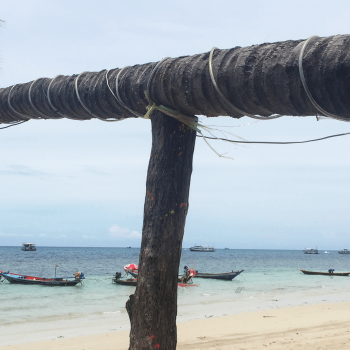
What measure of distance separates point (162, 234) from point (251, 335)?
10.2 m

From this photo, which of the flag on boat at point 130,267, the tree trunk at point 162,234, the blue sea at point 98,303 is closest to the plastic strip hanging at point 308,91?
the tree trunk at point 162,234

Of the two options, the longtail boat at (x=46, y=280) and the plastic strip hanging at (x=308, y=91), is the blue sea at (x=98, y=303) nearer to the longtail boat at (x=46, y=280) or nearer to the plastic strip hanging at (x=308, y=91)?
the longtail boat at (x=46, y=280)

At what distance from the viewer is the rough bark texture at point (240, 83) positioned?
2041 millimetres

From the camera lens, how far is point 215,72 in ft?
8.16

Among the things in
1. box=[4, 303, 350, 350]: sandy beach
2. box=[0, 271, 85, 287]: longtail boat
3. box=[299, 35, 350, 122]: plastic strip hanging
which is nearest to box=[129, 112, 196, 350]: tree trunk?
box=[299, 35, 350, 122]: plastic strip hanging

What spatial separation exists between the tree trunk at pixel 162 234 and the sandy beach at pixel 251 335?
7761 mm

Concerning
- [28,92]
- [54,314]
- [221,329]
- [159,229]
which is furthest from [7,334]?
[159,229]

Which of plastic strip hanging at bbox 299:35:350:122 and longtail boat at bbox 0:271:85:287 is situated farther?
longtail boat at bbox 0:271:85:287

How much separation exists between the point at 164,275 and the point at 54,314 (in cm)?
1666

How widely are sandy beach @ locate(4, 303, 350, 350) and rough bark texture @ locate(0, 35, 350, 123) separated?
27.3 ft

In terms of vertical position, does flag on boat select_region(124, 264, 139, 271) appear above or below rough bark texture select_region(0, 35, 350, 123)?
below

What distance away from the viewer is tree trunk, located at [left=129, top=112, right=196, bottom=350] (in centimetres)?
263

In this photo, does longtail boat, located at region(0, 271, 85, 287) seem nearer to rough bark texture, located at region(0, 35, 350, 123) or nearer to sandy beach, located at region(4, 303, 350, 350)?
sandy beach, located at region(4, 303, 350, 350)

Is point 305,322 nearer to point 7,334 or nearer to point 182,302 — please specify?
point 182,302
